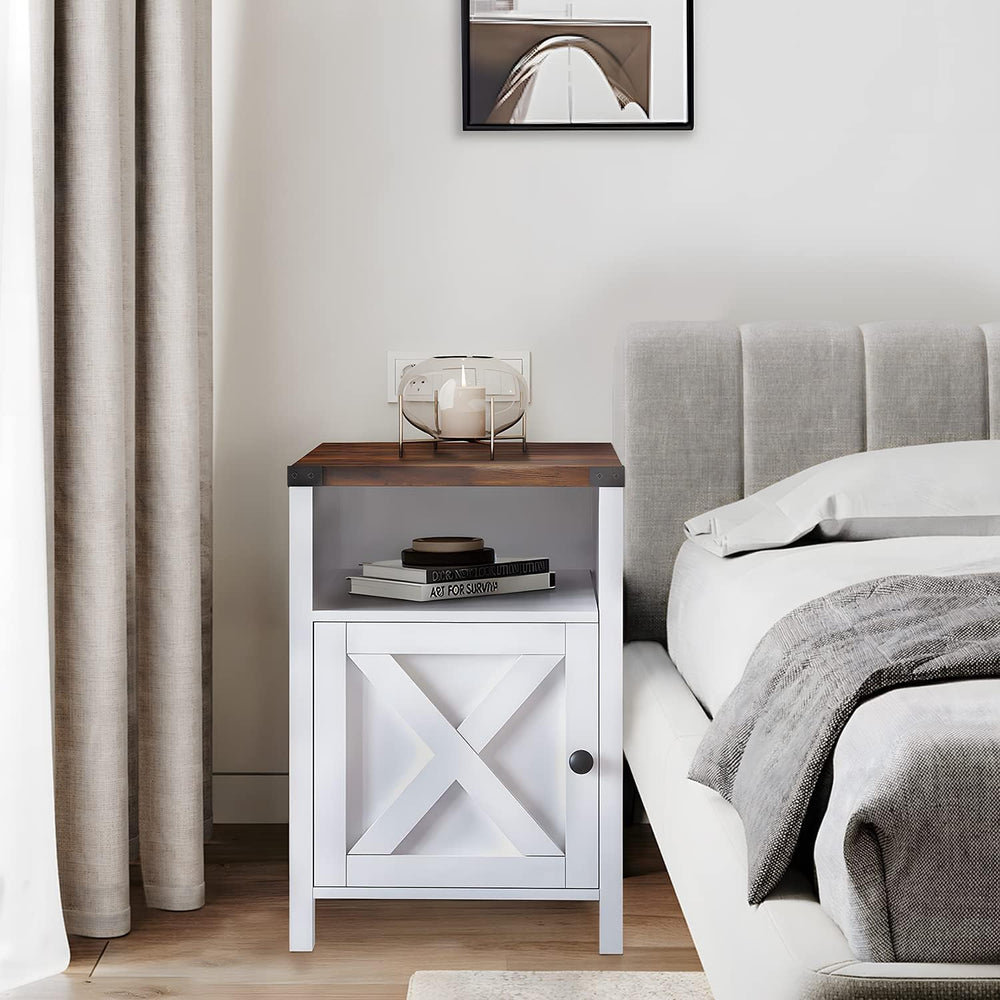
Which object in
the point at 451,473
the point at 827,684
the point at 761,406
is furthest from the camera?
the point at 761,406

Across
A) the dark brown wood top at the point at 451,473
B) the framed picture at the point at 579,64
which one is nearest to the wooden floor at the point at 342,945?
the dark brown wood top at the point at 451,473

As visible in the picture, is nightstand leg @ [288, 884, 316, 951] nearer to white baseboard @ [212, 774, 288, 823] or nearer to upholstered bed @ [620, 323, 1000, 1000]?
white baseboard @ [212, 774, 288, 823]

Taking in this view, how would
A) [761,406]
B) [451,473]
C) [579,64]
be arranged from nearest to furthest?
[451,473], [761,406], [579,64]

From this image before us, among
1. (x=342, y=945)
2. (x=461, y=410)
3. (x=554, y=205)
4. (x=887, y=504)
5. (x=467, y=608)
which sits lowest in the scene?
(x=342, y=945)

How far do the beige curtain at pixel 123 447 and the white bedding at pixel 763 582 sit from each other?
796 mm

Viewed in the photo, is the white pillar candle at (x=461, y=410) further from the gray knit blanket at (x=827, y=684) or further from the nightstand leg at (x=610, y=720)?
Result: the gray knit blanket at (x=827, y=684)

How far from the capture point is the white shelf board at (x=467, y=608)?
1.55 metres

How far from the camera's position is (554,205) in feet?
6.70

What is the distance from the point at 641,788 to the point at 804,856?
1.98ft

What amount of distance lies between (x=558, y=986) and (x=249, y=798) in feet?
2.82

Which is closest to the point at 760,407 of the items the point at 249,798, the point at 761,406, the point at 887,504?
the point at 761,406

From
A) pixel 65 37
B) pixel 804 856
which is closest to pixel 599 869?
pixel 804 856

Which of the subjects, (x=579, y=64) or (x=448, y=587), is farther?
(x=579, y=64)

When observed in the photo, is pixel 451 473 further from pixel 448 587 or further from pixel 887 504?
pixel 887 504
